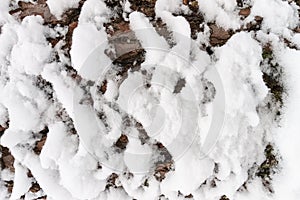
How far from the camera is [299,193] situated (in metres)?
1.38

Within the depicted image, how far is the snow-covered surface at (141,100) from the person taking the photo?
3.97 ft

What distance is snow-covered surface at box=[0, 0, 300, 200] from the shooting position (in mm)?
1210

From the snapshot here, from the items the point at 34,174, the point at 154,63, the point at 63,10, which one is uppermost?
the point at 63,10

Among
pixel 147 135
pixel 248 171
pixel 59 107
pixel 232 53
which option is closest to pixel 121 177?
→ pixel 147 135

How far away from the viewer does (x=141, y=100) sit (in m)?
1.21

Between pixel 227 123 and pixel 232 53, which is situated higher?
pixel 232 53

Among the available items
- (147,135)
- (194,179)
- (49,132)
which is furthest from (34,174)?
(194,179)

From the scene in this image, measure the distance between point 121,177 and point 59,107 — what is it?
0.99 ft

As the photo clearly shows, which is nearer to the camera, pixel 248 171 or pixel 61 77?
pixel 61 77

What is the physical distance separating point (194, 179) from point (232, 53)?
41 centimetres

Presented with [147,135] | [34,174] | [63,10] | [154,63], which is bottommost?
[34,174]

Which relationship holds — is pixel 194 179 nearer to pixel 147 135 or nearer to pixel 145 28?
pixel 147 135

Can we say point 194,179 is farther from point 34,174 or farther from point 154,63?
point 34,174

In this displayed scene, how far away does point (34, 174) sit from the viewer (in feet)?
4.18
